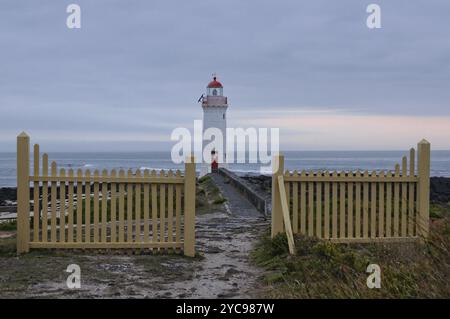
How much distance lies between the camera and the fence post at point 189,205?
8359 millimetres

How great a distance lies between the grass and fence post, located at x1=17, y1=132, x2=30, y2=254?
11.6 ft

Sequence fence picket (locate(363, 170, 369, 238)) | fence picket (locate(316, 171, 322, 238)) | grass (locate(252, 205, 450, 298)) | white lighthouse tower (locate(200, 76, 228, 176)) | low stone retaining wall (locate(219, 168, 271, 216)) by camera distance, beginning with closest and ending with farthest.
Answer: grass (locate(252, 205, 450, 298)) < fence picket (locate(316, 171, 322, 238)) < fence picket (locate(363, 170, 369, 238)) < low stone retaining wall (locate(219, 168, 271, 216)) < white lighthouse tower (locate(200, 76, 228, 176))

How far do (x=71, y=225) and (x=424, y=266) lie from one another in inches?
212

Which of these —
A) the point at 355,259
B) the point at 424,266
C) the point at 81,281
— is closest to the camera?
the point at 424,266

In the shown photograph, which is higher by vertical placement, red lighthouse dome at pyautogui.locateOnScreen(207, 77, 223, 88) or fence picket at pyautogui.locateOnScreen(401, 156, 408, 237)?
red lighthouse dome at pyautogui.locateOnScreen(207, 77, 223, 88)

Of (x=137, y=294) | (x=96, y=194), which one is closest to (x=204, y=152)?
(x=96, y=194)

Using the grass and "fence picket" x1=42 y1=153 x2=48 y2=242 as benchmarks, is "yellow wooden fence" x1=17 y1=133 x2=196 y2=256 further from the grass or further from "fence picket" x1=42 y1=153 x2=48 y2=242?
the grass

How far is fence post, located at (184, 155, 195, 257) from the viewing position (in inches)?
329

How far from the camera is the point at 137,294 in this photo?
6.20 meters

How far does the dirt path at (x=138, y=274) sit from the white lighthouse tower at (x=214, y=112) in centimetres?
2747

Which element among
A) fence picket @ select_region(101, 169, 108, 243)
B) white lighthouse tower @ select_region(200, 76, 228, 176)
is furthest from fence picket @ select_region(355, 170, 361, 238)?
white lighthouse tower @ select_region(200, 76, 228, 176)

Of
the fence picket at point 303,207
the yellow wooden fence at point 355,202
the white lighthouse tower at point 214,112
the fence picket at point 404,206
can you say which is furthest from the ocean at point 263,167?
the fence picket at point 303,207

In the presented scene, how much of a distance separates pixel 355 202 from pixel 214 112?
28176 mm

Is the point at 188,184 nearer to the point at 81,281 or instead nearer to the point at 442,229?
the point at 81,281
